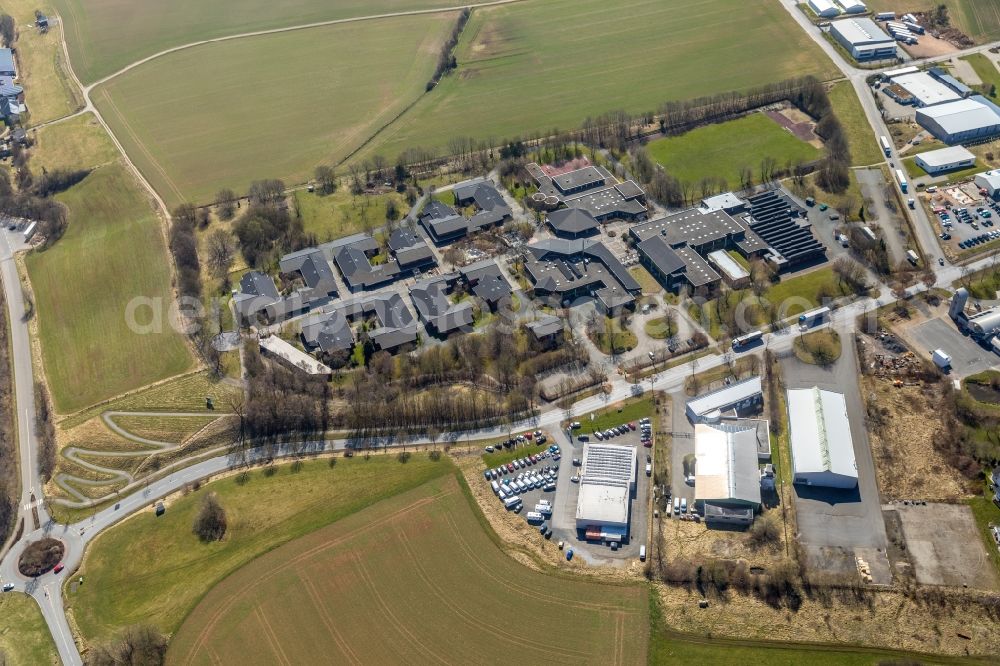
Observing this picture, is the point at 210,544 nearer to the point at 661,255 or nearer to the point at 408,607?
the point at 408,607

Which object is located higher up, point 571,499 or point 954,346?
point 954,346

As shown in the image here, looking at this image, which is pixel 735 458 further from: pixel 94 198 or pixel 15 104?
pixel 15 104

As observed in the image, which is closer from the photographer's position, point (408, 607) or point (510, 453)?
point (408, 607)

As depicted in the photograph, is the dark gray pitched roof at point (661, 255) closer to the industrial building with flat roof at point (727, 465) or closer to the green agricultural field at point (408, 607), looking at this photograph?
the industrial building with flat roof at point (727, 465)

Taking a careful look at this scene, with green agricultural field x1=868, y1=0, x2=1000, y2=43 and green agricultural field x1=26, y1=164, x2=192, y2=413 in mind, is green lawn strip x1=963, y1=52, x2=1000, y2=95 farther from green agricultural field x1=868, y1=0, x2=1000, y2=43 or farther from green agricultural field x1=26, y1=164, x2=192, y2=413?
green agricultural field x1=26, y1=164, x2=192, y2=413

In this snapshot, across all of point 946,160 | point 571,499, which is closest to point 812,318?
point 571,499

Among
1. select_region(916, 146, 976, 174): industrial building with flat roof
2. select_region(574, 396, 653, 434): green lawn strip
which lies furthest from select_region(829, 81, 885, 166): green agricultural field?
select_region(574, 396, 653, 434): green lawn strip

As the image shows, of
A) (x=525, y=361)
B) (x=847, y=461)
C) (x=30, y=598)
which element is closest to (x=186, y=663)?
(x=30, y=598)
